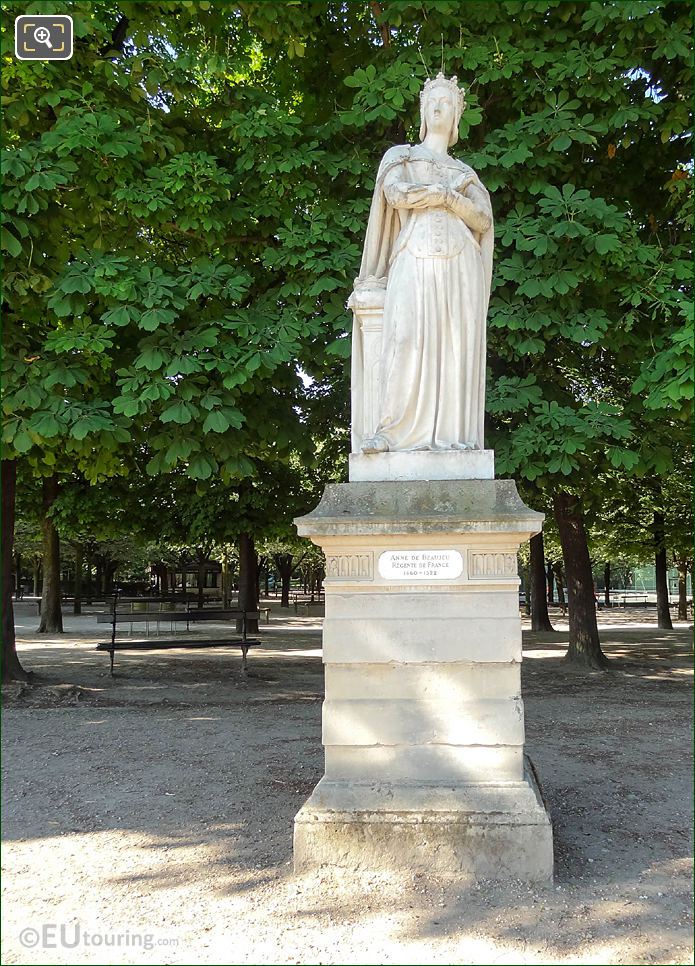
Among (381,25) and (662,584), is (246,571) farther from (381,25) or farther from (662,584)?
(381,25)

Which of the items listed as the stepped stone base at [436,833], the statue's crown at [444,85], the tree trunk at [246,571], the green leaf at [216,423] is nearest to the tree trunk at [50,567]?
the tree trunk at [246,571]

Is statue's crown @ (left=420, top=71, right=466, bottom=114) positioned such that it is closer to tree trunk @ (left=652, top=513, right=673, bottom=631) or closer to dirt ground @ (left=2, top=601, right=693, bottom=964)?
dirt ground @ (left=2, top=601, right=693, bottom=964)

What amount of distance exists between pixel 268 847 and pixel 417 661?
1.52 m

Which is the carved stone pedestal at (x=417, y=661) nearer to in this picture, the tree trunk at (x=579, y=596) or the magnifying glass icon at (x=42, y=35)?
the magnifying glass icon at (x=42, y=35)

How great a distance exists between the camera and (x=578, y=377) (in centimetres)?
1038

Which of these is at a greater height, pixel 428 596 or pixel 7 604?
pixel 428 596

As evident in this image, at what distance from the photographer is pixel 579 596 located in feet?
44.7

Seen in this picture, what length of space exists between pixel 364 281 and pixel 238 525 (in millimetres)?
12709

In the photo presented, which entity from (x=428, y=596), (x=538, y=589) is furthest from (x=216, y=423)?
(x=538, y=589)

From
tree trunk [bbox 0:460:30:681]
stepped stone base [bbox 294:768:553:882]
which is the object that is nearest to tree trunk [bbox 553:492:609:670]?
tree trunk [bbox 0:460:30:681]

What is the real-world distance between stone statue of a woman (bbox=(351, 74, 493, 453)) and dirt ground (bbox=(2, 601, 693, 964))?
251 centimetres

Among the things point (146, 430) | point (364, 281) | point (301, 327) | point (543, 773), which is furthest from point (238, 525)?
point (364, 281)

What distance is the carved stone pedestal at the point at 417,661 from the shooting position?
14.6ft

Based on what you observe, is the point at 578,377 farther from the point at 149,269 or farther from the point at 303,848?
the point at 303,848
